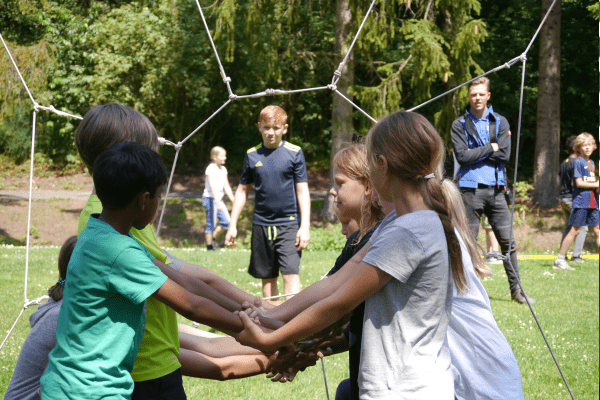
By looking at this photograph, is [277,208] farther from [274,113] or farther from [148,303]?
[148,303]

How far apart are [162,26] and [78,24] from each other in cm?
282

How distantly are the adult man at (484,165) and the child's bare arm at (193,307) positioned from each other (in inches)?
158

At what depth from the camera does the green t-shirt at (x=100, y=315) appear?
161 cm

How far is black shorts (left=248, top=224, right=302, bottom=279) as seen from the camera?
16.6ft

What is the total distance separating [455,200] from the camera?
6.40ft

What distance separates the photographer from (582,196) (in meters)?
7.89

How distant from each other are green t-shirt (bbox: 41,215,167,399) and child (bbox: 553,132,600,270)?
7.31 m

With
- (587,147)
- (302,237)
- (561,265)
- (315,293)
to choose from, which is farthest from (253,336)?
(587,147)

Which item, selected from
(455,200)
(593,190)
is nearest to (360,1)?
(593,190)

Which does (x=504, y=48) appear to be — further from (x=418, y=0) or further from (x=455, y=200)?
(x=455, y=200)

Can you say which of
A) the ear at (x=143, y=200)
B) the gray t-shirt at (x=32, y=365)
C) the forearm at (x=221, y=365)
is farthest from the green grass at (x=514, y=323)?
the ear at (x=143, y=200)

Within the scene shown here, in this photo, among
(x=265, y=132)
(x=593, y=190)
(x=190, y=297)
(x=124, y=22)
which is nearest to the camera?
(x=190, y=297)

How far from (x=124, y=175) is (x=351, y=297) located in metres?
0.75

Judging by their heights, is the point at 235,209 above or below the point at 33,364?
above
